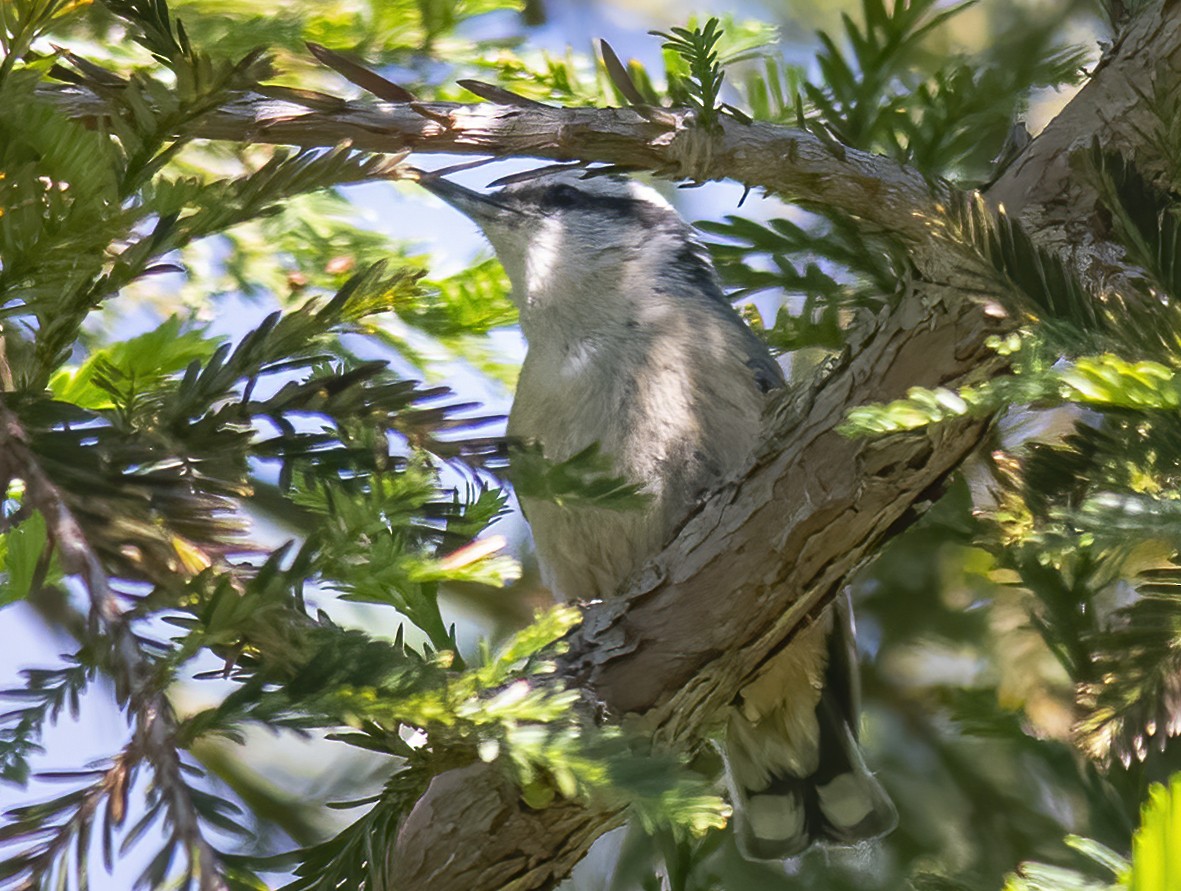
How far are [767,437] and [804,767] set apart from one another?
1.31 m

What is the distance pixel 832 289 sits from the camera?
2184 mm

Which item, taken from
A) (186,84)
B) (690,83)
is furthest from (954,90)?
(186,84)

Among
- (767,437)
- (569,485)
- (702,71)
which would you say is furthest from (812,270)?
(569,485)

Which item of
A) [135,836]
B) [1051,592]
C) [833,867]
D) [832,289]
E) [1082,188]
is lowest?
[833,867]

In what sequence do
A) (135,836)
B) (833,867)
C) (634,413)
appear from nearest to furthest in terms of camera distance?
(135,836), (634,413), (833,867)

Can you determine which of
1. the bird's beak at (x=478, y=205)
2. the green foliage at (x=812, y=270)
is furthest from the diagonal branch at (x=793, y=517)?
the bird's beak at (x=478, y=205)

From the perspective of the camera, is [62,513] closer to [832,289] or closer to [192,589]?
[192,589]

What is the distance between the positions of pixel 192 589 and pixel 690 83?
2.96ft

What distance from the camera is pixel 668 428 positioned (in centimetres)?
255

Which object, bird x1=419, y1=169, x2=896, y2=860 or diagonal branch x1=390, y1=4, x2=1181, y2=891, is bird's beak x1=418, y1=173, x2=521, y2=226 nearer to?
bird x1=419, y1=169, x2=896, y2=860

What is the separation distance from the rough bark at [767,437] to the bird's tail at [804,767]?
0.89m

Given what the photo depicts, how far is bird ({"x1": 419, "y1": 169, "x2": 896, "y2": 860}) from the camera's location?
101 inches

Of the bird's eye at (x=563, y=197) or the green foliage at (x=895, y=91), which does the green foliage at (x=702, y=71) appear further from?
the bird's eye at (x=563, y=197)

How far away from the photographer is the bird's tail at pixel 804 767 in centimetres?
274
